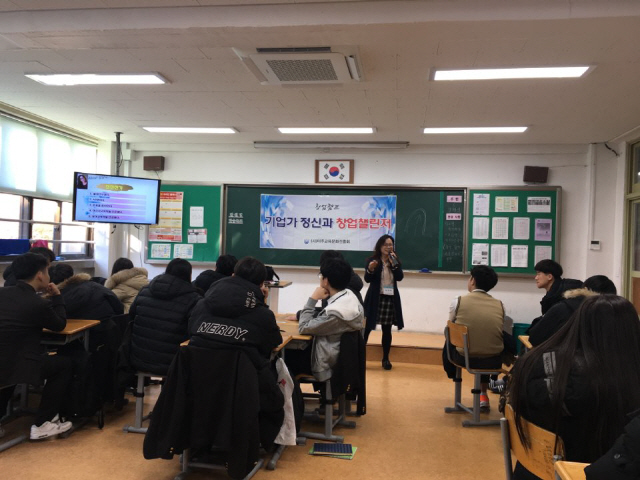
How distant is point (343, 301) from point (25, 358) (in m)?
1.97

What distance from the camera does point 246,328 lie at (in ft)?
8.48

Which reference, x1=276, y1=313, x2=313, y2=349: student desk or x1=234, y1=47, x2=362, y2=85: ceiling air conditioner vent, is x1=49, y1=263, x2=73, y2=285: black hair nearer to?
x1=276, y1=313, x2=313, y2=349: student desk

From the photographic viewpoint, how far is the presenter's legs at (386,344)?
5539 millimetres

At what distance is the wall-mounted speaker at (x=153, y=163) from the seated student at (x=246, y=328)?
4742 millimetres

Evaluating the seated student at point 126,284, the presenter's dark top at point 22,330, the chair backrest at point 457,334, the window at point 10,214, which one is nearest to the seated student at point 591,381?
the chair backrest at point 457,334

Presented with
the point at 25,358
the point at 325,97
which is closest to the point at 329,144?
the point at 325,97

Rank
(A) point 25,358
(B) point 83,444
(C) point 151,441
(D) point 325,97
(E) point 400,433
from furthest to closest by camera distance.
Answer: (D) point 325,97 → (E) point 400,433 → (B) point 83,444 → (A) point 25,358 → (C) point 151,441

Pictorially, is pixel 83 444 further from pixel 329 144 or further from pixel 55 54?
pixel 329 144

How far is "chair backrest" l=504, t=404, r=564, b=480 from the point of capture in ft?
5.13

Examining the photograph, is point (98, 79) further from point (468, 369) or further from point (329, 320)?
point (468, 369)

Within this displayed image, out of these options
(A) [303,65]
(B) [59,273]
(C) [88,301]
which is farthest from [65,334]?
(A) [303,65]

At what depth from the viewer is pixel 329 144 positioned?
6.54 m

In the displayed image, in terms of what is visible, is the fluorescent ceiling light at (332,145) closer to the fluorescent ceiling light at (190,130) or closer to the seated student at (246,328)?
the fluorescent ceiling light at (190,130)

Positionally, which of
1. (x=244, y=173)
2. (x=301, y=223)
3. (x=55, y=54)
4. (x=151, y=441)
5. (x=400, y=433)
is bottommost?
(x=400, y=433)
